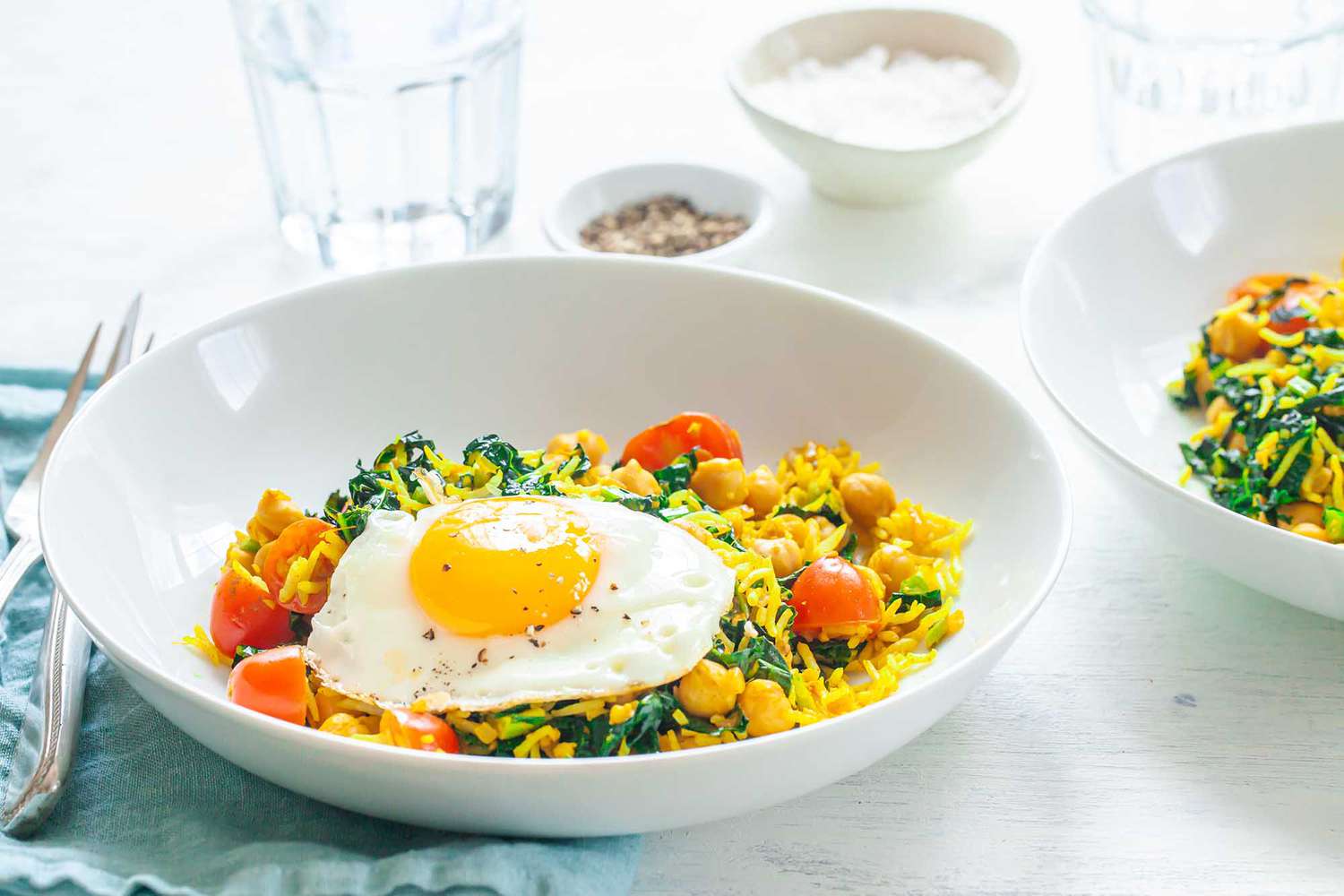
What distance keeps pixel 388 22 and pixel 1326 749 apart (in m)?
3.05

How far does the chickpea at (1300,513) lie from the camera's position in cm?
275

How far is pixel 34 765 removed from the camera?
7.70ft

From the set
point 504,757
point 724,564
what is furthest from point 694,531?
point 504,757

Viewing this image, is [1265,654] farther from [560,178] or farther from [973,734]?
[560,178]

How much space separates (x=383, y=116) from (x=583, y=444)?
1.45 meters

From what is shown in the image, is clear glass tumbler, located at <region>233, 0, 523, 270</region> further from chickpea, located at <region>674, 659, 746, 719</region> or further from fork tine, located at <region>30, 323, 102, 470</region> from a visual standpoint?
chickpea, located at <region>674, 659, 746, 719</region>

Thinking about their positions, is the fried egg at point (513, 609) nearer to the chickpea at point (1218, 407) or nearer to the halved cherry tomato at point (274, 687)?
the halved cherry tomato at point (274, 687)

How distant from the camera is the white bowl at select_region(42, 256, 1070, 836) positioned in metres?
1.94

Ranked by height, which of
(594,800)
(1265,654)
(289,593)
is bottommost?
(1265,654)

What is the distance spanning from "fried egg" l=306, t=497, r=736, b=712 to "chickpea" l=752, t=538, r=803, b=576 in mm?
151

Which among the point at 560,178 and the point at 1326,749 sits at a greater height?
the point at 1326,749

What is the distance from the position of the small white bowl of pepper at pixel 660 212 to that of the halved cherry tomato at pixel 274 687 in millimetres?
1850

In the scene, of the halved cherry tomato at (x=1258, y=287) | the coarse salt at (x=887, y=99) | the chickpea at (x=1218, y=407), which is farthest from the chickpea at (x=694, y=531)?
the coarse salt at (x=887, y=99)

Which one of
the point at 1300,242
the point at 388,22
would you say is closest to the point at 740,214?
the point at 388,22
